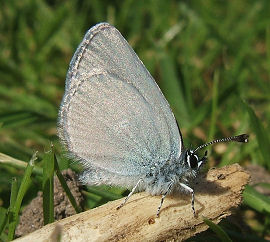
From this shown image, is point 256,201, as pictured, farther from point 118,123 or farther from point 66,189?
point 66,189

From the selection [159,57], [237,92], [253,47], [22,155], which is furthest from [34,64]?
[253,47]

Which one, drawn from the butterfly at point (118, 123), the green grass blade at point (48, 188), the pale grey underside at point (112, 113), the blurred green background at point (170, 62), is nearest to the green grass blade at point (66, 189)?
the green grass blade at point (48, 188)

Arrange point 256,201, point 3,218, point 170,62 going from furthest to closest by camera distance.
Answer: point 170,62 → point 256,201 → point 3,218

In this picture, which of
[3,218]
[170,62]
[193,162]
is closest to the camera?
[3,218]

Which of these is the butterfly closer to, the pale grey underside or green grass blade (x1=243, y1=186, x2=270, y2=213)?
the pale grey underside

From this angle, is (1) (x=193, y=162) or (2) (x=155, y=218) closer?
(2) (x=155, y=218)

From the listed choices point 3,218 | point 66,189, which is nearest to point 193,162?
point 66,189

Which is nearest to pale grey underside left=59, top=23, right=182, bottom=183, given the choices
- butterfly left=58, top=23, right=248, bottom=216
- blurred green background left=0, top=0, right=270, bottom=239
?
butterfly left=58, top=23, right=248, bottom=216
